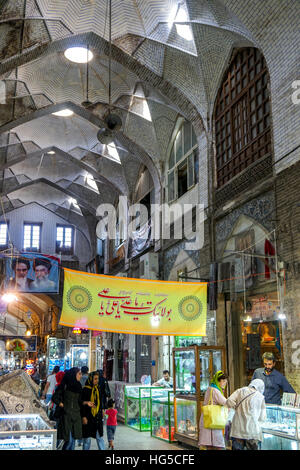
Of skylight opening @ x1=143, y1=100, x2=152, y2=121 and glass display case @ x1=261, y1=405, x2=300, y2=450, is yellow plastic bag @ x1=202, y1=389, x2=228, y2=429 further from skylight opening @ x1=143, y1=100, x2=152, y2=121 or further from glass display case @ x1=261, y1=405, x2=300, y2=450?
skylight opening @ x1=143, y1=100, x2=152, y2=121

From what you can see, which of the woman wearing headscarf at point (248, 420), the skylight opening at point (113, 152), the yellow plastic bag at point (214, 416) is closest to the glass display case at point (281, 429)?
the woman wearing headscarf at point (248, 420)

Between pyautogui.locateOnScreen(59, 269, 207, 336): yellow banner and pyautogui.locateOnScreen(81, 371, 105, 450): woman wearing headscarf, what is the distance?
A: 911 mm

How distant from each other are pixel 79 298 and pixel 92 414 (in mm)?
1777

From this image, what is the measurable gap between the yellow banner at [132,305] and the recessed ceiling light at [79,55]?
8.78m

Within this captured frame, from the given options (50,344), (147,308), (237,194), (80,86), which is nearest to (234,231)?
(237,194)

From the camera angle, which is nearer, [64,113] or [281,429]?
[281,429]

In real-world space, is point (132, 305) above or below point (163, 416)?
above

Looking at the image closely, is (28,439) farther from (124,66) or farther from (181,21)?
(124,66)

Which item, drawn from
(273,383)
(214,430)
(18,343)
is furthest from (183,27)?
(18,343)

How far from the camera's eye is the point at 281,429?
560 centimetres

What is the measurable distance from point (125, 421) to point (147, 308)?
4395mm

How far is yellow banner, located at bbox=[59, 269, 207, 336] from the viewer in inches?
318

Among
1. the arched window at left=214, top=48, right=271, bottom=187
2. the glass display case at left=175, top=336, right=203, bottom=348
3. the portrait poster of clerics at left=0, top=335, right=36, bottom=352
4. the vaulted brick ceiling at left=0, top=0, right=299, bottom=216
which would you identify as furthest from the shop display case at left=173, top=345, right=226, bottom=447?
the portrait poster of clerics at left=0, top=335, right=36, bottom=352

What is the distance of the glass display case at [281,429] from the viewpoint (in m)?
5.31
